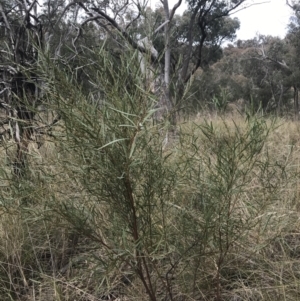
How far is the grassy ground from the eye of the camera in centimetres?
169

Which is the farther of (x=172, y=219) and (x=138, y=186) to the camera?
(x=172, y=219)

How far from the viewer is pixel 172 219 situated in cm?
199

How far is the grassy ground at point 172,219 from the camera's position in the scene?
1691mm

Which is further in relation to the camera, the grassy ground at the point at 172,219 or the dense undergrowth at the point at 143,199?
the grassy ground at the point at 172,219

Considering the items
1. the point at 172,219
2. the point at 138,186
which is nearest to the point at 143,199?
the point at 138,186

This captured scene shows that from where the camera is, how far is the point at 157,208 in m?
1.83

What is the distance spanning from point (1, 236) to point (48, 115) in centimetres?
103

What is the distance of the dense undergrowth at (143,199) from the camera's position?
1.54 metres

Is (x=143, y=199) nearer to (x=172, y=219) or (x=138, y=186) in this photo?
(x=138, y=186)

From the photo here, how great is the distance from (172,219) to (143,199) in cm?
31

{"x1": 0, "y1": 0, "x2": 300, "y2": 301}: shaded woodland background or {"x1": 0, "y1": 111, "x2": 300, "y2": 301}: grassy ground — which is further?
{"x1": 0, "y1": 111, "x2": 300, "y2": 301}: grassy ground

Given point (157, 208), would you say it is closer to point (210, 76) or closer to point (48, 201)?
point (48, 201)

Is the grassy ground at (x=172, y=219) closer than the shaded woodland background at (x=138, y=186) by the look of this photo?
No

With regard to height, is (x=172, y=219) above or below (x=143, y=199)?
below
